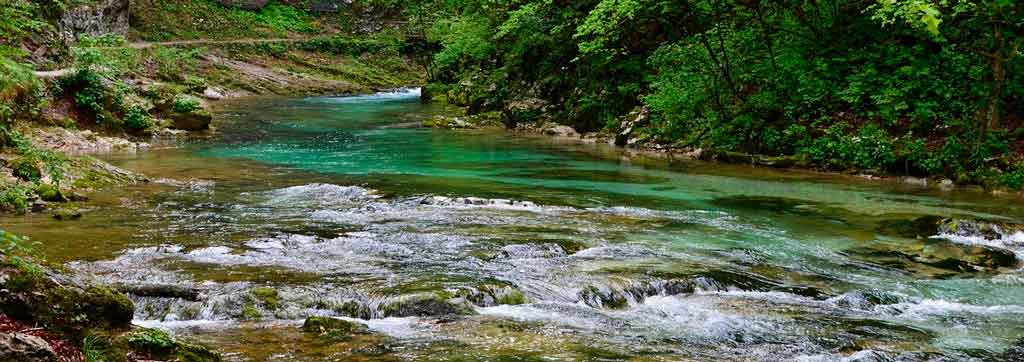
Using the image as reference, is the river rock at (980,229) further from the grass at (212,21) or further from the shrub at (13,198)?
the grass at (212,21)

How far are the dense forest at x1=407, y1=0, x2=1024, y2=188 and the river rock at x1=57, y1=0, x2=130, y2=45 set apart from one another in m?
17.9

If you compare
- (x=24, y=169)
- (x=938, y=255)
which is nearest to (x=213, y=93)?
(x=24, y=169)

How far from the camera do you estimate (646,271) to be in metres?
10.2

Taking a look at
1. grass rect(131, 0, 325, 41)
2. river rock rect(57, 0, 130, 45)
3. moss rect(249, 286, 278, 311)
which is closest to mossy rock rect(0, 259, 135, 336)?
moss rect(249, 286, 278, 311)

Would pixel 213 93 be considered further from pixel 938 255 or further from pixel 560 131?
pixel 938 255

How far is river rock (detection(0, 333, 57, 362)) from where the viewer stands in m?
4.52

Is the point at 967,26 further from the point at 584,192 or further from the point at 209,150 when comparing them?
the point at 209,150

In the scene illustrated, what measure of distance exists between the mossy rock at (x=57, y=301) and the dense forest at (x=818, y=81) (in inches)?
442

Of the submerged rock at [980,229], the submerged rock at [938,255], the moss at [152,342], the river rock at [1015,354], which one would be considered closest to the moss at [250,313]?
the moss at [152,342]

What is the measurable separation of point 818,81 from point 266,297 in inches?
646

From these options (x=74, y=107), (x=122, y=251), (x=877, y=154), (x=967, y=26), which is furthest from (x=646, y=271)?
(x=74, y=107)

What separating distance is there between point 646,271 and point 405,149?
15.1 metres

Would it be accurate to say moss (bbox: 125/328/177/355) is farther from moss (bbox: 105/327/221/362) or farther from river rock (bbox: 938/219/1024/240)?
river rock (bbox: 938/219/1024/240)

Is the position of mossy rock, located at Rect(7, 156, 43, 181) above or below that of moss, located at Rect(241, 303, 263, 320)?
above
